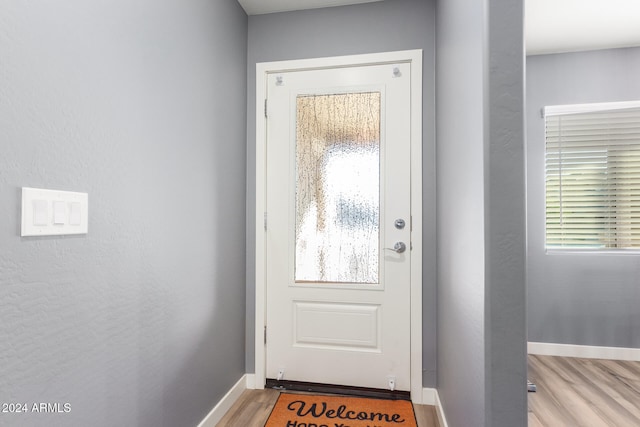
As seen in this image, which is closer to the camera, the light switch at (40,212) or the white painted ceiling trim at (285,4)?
the light switch at (40,212)

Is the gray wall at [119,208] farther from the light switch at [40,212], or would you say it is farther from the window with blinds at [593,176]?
the window with blinds at [593,176]

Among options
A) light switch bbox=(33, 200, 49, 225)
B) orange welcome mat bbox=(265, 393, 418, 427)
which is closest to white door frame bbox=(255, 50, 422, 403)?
orange welcome mat bbox=(265, 393, 418, 427)

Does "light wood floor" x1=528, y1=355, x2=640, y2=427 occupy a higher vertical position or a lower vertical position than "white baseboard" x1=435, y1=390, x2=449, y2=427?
lower

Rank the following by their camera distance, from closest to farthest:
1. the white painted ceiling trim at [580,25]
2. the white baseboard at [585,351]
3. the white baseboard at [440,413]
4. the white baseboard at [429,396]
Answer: the white baseboard at [440,413] < the white baseboard at [429,396] < the white painted ceiling trim at [580,25] < the white baseboard at [585,351]

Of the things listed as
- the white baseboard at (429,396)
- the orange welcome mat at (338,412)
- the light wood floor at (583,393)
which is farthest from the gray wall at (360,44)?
the light wood floor at (583,393)

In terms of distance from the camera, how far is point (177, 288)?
163 cm

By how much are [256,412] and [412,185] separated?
5.23ft

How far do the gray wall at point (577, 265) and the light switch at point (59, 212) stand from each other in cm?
304

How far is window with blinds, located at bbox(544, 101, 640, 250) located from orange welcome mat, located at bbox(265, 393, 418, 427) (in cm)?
187

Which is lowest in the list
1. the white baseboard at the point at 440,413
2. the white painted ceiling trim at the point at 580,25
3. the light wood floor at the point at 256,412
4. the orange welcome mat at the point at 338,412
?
the light wood floor at the point at 256,412

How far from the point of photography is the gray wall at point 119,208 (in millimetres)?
929

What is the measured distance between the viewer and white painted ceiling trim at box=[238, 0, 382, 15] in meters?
2.25

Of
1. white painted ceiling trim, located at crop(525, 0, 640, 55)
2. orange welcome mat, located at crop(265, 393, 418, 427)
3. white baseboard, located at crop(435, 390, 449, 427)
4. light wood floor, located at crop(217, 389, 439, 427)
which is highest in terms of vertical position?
white painted ceiling trim, located at crop(525, 0, 640, 55)

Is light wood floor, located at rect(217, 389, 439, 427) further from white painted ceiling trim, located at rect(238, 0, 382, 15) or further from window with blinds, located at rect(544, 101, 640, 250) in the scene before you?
white painted ceiling trim, located at rect(238, 0, 382, 15)
